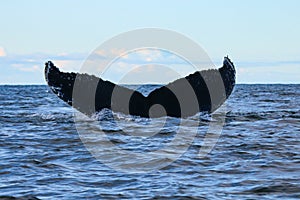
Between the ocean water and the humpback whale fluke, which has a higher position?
the humpback whale fluke

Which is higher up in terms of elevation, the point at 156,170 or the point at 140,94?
the point at 140,94

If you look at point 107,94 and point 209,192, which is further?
point 107,94

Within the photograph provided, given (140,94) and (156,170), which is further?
(140,94)

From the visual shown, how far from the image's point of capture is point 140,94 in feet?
40.5

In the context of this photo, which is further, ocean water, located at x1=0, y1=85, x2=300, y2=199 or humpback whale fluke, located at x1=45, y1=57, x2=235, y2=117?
humpback whale fluke, located at x1=45, y1=57, x2=235, y2=117

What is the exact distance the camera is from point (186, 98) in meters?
12.3

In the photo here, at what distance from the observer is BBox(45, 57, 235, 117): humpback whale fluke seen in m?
11.5

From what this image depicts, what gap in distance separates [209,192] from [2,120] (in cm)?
1139

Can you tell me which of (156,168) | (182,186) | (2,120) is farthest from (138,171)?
(2,120)

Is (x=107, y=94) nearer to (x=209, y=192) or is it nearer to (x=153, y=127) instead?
(x=153, y=127)

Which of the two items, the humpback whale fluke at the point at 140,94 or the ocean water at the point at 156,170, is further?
the humpback whale fluke at the point at 140,94

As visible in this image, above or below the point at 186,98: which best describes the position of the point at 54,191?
below

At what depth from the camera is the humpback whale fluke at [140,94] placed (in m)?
11.5

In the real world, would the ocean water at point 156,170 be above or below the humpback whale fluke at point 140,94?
below
